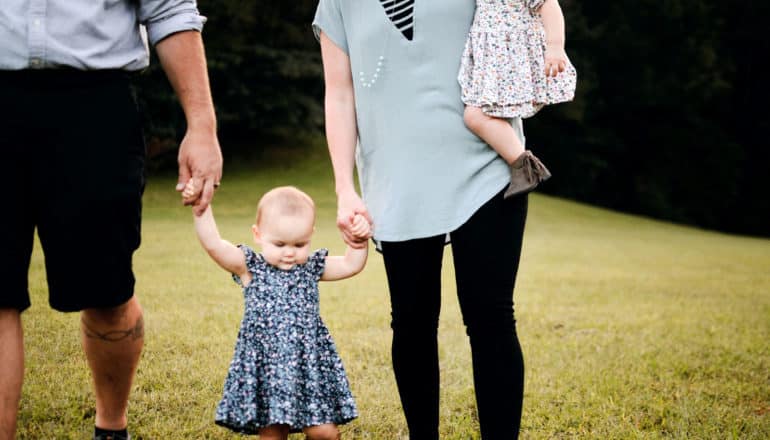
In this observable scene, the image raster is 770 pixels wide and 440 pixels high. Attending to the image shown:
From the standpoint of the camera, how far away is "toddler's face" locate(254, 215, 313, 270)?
2.76 metres

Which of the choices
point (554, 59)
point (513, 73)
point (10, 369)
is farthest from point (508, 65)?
point (10, 369)

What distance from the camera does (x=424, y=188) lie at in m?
2.55

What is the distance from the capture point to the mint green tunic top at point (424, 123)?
99.0 inches

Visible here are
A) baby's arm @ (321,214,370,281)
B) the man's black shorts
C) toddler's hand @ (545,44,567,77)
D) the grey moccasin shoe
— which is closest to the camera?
the man's black shorts

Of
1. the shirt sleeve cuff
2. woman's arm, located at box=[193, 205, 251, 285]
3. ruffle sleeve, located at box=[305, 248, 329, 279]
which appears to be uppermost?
the shirt sleeve cuff

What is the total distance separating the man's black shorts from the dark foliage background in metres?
28.0

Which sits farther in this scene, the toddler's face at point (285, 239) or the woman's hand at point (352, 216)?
the toddler's face at point (285, 239)

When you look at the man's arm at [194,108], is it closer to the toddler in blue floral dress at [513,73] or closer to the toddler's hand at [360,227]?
the toddler's hand at [360,227]

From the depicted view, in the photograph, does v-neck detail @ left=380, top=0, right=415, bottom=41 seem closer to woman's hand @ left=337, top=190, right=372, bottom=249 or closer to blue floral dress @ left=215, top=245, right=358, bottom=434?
woman's hand @ left=337, top=190, right=372, bottom=249

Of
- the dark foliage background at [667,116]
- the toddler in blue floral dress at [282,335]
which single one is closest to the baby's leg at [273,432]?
the toddler in blue floral dress at [282,335]

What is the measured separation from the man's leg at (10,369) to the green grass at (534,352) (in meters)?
0.99

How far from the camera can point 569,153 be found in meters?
31.6

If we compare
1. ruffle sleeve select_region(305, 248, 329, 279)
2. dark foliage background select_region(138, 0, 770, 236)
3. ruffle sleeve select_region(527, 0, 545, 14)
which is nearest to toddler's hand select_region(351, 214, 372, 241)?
ruffle sleeve select_region(305, 248, 329, 279)

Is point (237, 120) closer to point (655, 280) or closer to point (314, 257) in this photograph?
point (655, 280)
